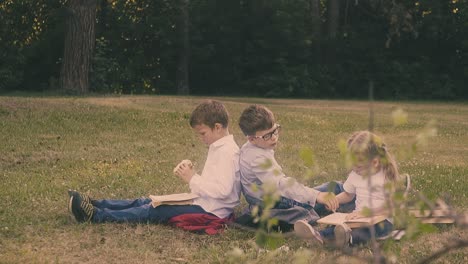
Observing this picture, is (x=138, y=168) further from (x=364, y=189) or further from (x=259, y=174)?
(x=364, y=189)

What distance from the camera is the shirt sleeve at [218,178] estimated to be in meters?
6.47

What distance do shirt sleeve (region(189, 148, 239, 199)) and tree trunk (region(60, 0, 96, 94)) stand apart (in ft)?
47.6

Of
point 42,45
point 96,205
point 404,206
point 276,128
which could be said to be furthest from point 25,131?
point 42,45

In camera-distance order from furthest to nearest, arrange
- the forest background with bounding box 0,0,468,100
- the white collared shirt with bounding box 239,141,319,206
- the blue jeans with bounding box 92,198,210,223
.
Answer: the forest background with bounding box 0,0,468,100
the blue jeans with bounding box 92,198,210,223
the white collared shirt with bounding box 239,141,319,206

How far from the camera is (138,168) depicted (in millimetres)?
9922

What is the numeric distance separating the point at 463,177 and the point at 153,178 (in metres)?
3.75

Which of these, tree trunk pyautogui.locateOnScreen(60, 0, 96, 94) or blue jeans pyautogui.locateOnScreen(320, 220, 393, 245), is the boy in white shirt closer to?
blue jeans pyautogui.locateOnScreen(320, 220, 393, 245)

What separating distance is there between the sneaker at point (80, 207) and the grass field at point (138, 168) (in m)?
0.11

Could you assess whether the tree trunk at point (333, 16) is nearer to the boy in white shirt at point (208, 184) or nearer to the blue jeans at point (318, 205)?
the blue jeans at point (318, 205)

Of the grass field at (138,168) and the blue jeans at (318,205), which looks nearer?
the grass field at (138,168)

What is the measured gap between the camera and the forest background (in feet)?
94.8

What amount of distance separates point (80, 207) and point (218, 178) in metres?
1.22

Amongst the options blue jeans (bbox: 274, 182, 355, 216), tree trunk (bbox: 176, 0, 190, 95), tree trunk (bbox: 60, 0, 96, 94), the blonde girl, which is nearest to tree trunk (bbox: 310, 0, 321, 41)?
tree trunk (bbox: 176, 0, 190, 95)

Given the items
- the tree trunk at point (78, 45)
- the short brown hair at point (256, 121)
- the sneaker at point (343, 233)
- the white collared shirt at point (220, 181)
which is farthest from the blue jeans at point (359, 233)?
the tree trunk at point (78, 45)
